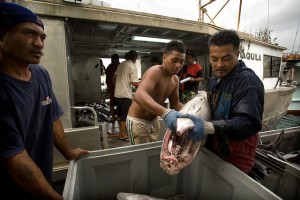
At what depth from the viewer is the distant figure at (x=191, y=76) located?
4.85 metres

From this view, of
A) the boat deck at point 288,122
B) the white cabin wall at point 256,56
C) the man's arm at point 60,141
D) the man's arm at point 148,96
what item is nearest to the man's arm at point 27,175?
the man's arm at point 60,141

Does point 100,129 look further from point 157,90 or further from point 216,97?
point 216,97

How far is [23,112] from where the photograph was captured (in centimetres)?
117

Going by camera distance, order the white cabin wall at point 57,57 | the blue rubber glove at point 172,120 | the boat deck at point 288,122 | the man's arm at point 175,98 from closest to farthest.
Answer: the blue rubber glove at point 172,120
the man's arm at point 175,98
the white cabin wall at point 57,57
the boat deck at point 288,122

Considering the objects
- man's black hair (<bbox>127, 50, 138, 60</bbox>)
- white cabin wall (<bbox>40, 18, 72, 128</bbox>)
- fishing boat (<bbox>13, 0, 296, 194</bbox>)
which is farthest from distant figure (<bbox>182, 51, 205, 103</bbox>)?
white cabin wall (<bbox>40, 18, 72, 128</bbox>)

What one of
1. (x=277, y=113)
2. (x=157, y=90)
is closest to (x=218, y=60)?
(x=157, y=90)

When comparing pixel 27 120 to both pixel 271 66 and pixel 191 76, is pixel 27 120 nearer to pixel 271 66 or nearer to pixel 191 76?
pixel 191 76

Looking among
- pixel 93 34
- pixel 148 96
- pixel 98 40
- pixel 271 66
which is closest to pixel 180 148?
pixel 148 96

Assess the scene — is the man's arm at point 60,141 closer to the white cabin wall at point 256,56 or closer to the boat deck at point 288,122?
the white cabin wall at point 256,56

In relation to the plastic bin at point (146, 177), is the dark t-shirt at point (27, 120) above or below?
above

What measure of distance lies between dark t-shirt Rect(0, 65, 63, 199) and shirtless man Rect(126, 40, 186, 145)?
0.92 metres

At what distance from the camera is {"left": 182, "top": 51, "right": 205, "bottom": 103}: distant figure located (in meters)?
4.85

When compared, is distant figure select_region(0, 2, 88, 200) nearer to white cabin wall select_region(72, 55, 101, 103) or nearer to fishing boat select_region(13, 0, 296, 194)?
fishing boat select_region(13, 0, 296, 194)

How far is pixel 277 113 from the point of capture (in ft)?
26.1
